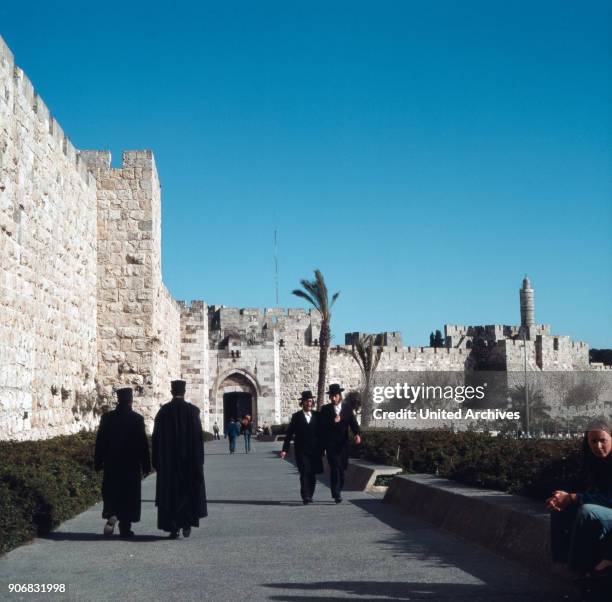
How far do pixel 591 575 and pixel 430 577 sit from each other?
48.5 inches

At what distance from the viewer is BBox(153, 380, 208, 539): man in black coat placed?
24.8 ft

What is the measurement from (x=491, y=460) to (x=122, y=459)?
287cm

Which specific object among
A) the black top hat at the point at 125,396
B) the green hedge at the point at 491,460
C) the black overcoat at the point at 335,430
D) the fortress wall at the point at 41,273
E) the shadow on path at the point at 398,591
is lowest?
the shadow on path at the point at 398,591

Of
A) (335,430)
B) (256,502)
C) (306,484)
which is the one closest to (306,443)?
(335,430)

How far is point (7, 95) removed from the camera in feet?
36.0

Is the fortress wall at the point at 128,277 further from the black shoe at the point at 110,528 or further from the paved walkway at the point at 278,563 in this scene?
the black shoe at the point at 110,528

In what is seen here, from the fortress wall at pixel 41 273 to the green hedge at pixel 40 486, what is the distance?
1.01 metres

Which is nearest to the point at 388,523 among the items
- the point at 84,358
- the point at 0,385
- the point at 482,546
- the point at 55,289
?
the point at 482,546

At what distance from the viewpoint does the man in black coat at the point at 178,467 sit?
7574 mm

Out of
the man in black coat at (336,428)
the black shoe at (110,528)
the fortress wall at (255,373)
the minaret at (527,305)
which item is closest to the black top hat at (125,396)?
the black shoe at (110,528)

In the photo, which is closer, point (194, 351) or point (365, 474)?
point (365, 474)

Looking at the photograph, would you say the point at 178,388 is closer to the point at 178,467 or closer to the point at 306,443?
the point at 178,467

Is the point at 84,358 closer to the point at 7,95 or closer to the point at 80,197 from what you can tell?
the point at 80,197

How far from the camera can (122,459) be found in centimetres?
796
